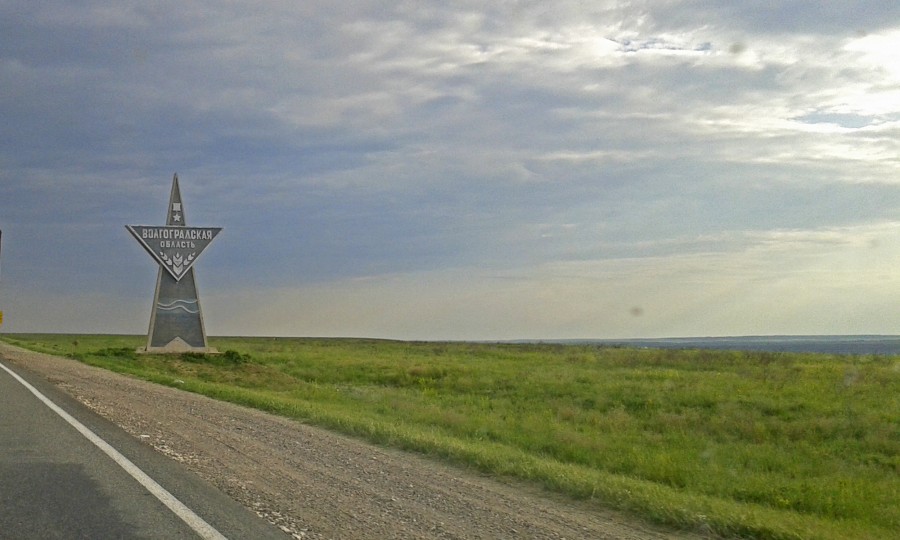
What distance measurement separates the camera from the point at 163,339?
36.5 m

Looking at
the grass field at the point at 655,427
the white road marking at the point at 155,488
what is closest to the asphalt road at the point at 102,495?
the white road marking at the point at 155,488

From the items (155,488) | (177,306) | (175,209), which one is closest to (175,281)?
(177,306)

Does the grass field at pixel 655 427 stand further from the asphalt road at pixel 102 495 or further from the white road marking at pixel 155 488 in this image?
the white road marking at pixel 155 488

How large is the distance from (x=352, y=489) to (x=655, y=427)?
42.1 ft

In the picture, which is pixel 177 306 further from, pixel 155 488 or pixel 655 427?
pixel 155 488

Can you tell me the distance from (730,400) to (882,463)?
791 centimetres

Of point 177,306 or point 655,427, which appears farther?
point 177,306

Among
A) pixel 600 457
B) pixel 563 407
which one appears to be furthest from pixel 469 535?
pixel 563 407

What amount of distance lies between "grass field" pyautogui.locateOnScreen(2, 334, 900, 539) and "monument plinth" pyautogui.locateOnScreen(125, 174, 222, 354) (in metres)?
1.22

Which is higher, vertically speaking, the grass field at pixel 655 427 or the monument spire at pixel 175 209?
the monument spire at pixel 175 209

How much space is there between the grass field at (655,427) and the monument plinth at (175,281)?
1222mm

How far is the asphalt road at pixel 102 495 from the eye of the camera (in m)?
6.72

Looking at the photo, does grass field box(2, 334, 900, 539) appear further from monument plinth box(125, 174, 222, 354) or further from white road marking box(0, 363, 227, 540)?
white road marking box(0, 363, 227, 540)

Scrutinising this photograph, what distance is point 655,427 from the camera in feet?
66.1
